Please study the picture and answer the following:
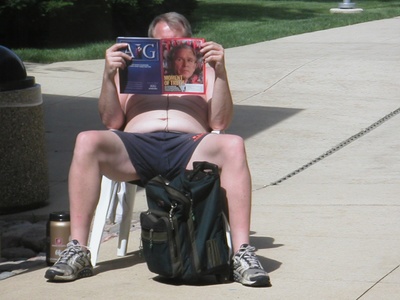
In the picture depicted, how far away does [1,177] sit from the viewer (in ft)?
22.8

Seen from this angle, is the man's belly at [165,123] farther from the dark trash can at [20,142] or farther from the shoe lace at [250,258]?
the dark trash can at [20,142]

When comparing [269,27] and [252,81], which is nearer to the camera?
[252,81]

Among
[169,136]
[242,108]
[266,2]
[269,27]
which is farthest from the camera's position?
[266,2]

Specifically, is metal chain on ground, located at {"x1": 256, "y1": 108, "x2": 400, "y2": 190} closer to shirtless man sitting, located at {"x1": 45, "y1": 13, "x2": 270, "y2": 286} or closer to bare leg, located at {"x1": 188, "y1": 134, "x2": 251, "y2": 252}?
shirtless man sitting, located at {"x1": 45, "y1": 13, "x2": 270, "y2": 286}

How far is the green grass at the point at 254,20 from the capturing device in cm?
1538

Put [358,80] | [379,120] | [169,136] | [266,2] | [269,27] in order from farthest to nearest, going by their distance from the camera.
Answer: [266,2]
[269,27]
[358,80]
[379,120]
[169,136]

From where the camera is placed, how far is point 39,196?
23.4ft

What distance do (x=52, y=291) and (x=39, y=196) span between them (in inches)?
95.3

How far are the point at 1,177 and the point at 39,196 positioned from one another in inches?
13.0

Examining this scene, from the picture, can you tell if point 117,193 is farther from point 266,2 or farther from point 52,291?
point 266,2

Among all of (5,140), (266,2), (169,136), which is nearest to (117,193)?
(169,136)

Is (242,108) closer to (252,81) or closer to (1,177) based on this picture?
(252,81)

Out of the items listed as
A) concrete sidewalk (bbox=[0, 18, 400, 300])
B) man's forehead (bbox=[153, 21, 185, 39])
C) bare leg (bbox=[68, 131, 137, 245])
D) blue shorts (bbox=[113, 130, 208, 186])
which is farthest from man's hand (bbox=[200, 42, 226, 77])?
concrete sidewalk (bbox=[0, 18, 400, 300])

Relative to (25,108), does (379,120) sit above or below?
below
